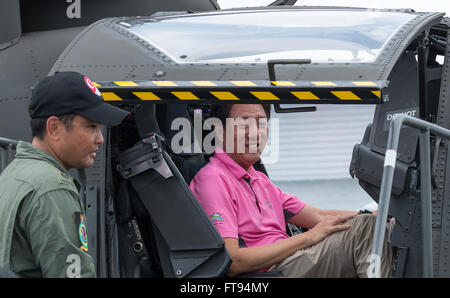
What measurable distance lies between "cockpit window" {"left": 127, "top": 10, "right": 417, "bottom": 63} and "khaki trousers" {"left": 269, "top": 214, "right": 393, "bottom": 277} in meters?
0.81

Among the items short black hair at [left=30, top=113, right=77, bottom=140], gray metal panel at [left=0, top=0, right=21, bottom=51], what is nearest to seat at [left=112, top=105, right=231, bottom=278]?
short black hair at [left=30, top=113, right=77, bottom=140]

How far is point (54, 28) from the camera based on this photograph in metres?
5.84

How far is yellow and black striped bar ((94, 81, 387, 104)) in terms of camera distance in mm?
3750

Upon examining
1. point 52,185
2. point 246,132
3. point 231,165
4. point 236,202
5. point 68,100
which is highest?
point 68,100

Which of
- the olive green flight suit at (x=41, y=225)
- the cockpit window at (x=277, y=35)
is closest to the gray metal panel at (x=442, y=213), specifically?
the cockpit window at (x=277, y=35)

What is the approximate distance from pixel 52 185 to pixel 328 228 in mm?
1676

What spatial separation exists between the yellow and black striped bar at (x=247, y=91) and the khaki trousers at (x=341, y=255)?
2.47ft

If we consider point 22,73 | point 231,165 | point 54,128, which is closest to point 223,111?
point 231,165

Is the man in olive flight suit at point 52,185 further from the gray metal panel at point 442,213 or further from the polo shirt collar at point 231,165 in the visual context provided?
the gray metal panel at point 442,213

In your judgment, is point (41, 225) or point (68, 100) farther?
point (68, 100)

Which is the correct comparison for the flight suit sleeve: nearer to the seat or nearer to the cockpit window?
the seat

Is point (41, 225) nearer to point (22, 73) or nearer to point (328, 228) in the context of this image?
point (328, 228)

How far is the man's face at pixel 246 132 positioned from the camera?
4480 mm

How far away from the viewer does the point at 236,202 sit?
4457 millimetres
